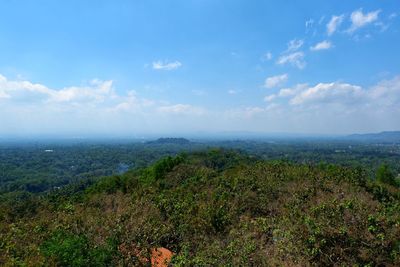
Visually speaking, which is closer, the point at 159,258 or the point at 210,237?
the point at 159,258

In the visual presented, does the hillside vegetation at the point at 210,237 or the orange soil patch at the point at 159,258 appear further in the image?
the orange soil patch at the point at 159,258

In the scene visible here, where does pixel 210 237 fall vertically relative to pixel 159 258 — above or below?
above

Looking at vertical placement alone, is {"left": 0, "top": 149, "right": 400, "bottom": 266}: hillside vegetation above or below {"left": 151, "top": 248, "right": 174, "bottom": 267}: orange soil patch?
above

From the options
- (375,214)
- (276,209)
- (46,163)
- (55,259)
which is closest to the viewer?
(55,259)

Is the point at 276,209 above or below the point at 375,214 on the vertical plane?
below

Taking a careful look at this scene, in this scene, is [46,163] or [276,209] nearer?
[276,209]

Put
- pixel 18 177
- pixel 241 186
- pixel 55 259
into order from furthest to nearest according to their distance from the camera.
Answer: pixel 18 177 < pixel 241 186 < pixel 55 259

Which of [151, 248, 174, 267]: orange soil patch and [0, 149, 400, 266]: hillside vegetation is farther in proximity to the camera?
[151, 248, 174, 267]: orange soil patch

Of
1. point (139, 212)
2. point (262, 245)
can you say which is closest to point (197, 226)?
point (139, 212)

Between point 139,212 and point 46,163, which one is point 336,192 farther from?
point 46,163

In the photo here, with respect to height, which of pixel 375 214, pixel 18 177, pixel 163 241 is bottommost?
pixel 18 177

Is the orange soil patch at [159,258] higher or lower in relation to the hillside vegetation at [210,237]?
lower
